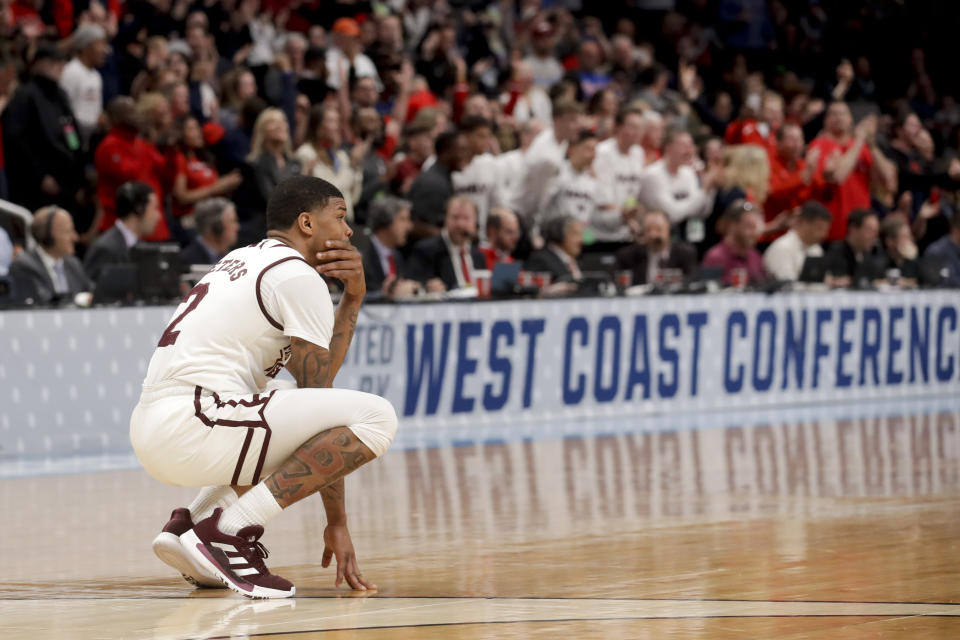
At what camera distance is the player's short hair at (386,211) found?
13.8 meters

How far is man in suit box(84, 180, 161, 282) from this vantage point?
12.9m

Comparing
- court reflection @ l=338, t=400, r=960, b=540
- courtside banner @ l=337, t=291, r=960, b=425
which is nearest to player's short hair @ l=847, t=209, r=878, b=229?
courtside banner @ l=337, t=291, r=960, b=425

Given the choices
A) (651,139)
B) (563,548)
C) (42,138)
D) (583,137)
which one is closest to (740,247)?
(583,137)

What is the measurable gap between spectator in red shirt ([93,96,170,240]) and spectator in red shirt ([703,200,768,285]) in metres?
5.26

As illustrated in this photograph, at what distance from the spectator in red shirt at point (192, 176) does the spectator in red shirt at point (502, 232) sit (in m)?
2.25

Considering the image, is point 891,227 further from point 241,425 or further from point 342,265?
point 241,425

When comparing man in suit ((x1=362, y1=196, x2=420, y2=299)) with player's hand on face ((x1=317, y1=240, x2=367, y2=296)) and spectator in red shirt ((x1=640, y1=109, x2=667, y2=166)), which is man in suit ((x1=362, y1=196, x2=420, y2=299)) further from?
player's hand on face ((x1=317, y1=240, x2=367, y2=296))

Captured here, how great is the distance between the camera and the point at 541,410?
45.4ft

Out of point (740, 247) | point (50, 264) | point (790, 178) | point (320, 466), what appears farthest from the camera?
point (790, 178)

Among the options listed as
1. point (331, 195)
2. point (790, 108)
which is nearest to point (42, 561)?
point (331, 195)

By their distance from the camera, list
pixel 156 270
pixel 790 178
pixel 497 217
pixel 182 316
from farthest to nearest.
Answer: pixel 790 178
pixel 497 217
pixel 156 270
pixel 182 316

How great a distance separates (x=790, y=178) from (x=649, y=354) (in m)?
4.69

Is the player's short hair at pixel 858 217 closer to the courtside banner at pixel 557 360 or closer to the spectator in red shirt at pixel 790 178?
the courtside banner at pixel 557 360

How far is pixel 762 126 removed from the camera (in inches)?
776
